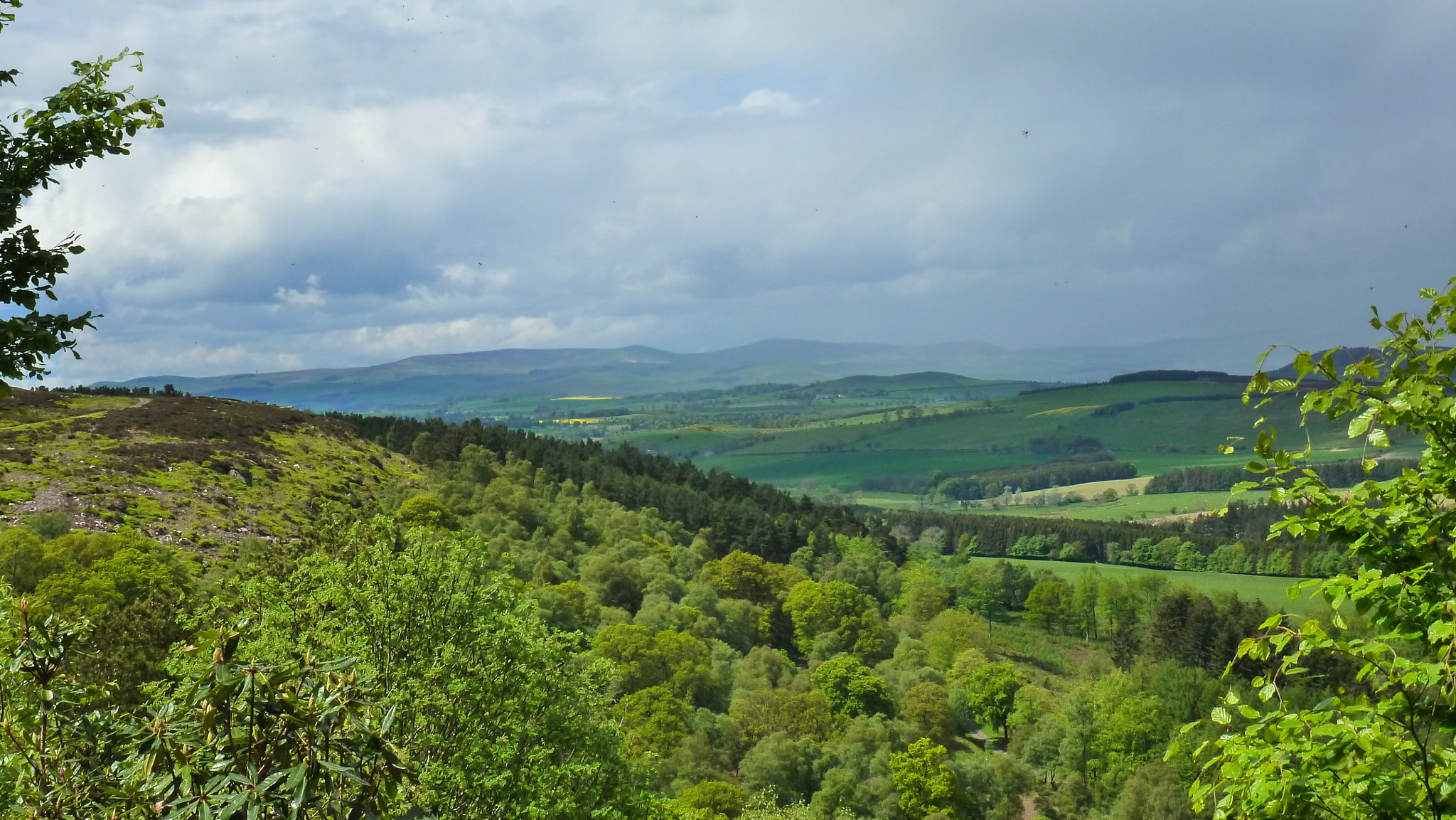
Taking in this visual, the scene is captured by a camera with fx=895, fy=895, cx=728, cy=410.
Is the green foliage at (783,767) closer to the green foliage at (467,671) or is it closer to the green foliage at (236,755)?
the green foliage at (467,671)

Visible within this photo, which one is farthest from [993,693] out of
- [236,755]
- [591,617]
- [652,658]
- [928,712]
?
[236,755]

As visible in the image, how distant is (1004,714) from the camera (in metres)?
66.2

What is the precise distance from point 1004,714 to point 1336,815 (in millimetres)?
65726

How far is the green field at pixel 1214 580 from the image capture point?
111394mm

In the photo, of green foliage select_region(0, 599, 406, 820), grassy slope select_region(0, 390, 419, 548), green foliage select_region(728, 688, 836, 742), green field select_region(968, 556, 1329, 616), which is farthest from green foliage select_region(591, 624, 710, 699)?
green field select_region(968, 556, 1329, 616)

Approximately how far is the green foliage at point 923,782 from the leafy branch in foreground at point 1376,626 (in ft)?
136

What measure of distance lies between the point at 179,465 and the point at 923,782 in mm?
54597

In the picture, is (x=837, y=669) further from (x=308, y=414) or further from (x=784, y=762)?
(x=308, y=414)

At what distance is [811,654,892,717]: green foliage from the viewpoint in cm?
5869

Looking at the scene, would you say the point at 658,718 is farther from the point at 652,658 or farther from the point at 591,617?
the point at 591,617

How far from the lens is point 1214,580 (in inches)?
5128

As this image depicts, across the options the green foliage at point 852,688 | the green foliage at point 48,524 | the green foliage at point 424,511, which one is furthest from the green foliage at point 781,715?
the green foliage at point 48,524

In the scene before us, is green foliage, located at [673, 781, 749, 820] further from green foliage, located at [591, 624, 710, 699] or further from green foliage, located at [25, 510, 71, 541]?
green foliage, located at [25, 510, 71, 541]

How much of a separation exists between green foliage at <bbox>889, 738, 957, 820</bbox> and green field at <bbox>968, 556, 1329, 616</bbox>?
75.5 m
